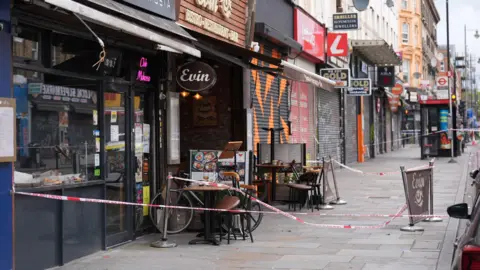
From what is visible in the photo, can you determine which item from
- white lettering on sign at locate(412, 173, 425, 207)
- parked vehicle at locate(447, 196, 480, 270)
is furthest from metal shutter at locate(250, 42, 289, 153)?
parked vehicle at locate(447, 196, 480, 270)

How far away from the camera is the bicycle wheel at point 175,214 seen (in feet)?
35.8

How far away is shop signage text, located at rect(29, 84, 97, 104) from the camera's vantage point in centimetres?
831

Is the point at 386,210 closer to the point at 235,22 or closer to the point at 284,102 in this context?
→ the point at 235,22

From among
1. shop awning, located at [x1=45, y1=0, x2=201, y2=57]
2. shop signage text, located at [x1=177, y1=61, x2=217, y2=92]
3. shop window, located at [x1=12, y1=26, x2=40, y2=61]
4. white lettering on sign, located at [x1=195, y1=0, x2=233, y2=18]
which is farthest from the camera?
white lettering on sign, located at [x1=195, y1=0, x2=233, y2=18]

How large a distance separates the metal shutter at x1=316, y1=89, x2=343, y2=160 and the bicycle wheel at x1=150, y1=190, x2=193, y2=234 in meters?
13.8

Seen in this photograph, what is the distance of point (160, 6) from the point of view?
10078 mm

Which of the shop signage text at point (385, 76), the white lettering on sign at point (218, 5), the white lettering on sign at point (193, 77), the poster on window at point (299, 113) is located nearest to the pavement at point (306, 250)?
the white lettering on sign at point (193, 77)

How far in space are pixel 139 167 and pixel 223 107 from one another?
372 centimetres

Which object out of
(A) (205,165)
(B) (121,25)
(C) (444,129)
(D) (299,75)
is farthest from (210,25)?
(C) (444,129)

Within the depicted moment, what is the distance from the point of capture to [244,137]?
14031mm

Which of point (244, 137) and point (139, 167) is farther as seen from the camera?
point (244, 137)

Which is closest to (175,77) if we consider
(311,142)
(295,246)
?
(295,246)

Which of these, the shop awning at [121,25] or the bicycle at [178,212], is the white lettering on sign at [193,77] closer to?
the bicycle at [178,212]

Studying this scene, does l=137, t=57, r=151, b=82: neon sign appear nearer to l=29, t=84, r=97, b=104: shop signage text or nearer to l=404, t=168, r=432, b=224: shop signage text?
l=29, t=84, r=97, b=104: shop signage text
